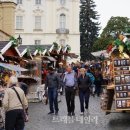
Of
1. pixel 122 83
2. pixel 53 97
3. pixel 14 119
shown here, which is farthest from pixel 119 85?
pixel 14 119

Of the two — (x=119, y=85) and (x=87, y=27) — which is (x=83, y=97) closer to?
(x=119, y=85)

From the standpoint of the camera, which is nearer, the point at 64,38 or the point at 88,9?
the point at 64,38

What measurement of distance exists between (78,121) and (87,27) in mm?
72260

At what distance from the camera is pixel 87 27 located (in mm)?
89062

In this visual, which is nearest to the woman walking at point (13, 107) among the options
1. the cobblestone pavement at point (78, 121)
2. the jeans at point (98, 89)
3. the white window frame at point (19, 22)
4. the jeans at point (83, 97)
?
the cobblestone pavement at point (78, 121)

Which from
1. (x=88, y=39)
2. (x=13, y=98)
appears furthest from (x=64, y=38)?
(x=13, y=98)

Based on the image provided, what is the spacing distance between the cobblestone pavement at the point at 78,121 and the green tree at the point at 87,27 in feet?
215

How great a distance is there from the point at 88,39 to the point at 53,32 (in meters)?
9.49

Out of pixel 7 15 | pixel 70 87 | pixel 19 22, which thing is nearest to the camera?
pixel 70 87

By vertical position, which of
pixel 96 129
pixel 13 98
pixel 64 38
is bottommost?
pixel 96 129

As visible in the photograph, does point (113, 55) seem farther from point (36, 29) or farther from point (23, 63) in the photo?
point (36, 29)

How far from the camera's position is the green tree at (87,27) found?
284ft

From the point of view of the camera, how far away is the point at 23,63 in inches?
1171

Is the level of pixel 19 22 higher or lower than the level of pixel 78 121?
higher
